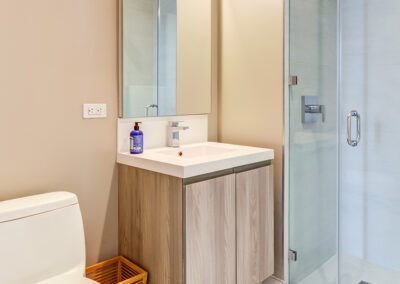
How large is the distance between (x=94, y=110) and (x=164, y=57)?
22.6 inches

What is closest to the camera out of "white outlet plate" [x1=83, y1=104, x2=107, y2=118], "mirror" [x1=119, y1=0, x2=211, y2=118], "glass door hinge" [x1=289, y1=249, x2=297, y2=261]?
"white outlet plate" [x1=83, y1=104, x2=107, y2=118]

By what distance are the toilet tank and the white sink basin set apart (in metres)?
0.39

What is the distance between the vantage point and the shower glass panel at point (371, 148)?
5.96 feet

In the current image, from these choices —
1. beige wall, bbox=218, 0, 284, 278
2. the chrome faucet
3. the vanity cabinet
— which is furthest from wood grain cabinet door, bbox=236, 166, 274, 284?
the chrome faucet

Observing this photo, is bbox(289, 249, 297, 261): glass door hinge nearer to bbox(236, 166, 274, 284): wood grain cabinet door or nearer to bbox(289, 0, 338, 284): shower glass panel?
bbox(289, 0, 338, 284): shower glass panel

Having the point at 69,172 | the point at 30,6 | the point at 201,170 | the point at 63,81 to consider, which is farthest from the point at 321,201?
the point at 30,6

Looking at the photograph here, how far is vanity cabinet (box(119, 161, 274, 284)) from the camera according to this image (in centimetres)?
157

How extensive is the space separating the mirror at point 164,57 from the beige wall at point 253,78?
13 centimetres

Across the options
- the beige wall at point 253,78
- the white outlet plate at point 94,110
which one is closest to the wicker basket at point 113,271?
the white outlet plate at point 94,110

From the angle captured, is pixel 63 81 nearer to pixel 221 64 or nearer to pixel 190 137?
pixel 190 137

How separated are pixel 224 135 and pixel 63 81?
1183 mm

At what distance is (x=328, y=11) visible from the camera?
6.43ft

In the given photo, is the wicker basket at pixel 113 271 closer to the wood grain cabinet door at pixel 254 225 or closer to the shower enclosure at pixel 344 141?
the wood grain cabinet door at pixel 254 225

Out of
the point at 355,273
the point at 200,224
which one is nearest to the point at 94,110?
the point at 200,224
